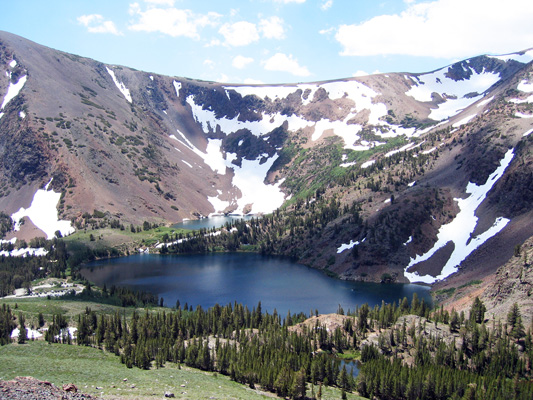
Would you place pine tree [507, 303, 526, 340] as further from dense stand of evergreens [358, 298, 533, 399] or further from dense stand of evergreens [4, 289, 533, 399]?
dense stand of evergreens [4, 289, 533, 399]

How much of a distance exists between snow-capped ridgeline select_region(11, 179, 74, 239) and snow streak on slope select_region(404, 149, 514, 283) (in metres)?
96.7

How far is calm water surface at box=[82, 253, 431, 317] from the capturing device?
3210 inches

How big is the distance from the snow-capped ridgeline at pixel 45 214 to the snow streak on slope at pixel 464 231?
317 feet

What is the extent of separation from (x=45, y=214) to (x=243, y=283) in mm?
75214

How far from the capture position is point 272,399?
39.9m

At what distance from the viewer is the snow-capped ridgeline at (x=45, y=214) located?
130375 millimetres

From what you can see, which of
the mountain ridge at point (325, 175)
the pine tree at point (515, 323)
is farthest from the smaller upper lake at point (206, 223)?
the pine tree at point (515, 323)

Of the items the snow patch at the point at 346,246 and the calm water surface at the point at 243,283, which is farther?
the snow patch at the point at 346,246

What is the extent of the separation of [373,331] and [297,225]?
74.2 meters

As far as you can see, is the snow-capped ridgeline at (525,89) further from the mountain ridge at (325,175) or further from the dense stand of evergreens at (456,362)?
the dense stand of evergreens at (456,362)

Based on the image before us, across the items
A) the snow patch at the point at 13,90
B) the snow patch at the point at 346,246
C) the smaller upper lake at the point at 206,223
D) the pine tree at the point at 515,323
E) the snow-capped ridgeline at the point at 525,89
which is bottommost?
the pine tree at the point at 515,323

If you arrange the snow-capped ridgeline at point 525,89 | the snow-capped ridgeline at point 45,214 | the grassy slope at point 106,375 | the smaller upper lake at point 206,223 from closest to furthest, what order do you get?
the grassy slope at point 106,375 → the snow-capped ridgeline at point 45,214 → the snow-capped ridgeline at point 525,89 → the smaller upper lake at point 206,223

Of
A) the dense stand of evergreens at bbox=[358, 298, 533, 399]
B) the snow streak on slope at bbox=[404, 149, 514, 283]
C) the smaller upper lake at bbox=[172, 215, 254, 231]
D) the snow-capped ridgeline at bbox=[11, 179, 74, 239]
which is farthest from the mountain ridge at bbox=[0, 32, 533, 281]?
the dense stand of evergreens at bbox=[358, 298, 533, 399]

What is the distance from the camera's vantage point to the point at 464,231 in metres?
98.1
